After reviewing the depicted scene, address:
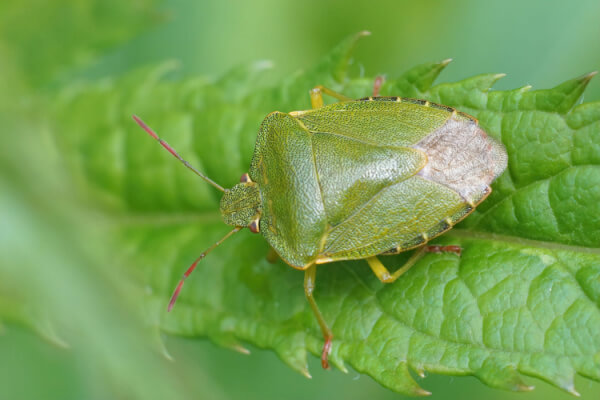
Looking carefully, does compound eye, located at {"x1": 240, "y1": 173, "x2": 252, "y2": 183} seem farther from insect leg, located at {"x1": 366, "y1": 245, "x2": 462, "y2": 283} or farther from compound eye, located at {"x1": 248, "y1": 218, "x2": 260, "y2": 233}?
insect leg, located at {"x1": 366, "y1": 245, "x2": 462, "y2": 283}

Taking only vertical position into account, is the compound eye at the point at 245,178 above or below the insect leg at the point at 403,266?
above

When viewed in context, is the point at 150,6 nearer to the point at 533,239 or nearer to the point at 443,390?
the point at 533,239

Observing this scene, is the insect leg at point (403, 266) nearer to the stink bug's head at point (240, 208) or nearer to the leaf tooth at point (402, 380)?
the leaf tooth at point (402, 380)

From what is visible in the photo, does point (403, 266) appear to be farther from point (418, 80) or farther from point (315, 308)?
point (418, 80)

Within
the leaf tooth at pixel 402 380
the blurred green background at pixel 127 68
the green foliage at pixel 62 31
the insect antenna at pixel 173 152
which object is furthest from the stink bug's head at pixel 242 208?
the green foliage at pixel 62 31

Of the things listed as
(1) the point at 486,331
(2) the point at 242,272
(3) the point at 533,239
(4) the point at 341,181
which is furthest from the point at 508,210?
(2) the point at 242,272
